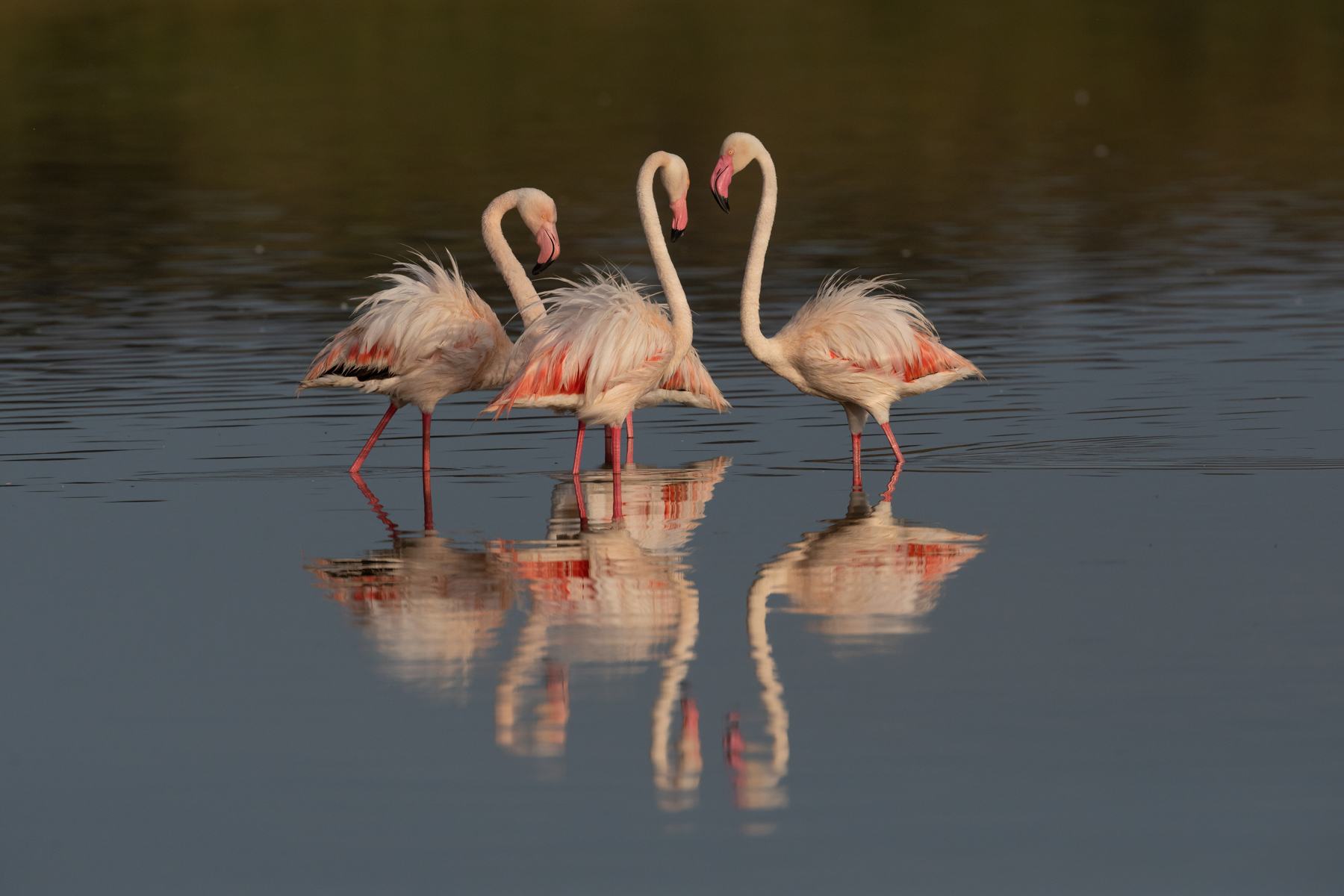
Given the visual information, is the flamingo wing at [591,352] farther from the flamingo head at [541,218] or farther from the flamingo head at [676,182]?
the flamingo head at [541,218]

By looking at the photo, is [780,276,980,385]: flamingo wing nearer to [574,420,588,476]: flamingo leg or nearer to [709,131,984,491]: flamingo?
[709,131,984,491]: flamingo

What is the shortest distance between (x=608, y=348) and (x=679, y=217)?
1.15 meters

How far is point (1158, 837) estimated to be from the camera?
5.89 metres

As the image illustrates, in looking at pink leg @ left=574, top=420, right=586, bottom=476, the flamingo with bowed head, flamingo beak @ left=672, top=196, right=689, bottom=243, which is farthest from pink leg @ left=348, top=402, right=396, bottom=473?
flamingo beak @ left=672, top=196, right=689, bottom=243

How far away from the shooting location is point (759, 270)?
12.6 metres

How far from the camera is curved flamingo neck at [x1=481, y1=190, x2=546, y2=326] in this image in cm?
1288

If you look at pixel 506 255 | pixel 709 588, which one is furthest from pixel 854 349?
pixel 709 588

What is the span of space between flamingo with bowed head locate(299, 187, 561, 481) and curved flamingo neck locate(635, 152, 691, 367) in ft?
2.60

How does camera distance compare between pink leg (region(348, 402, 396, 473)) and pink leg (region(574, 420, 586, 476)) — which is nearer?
pink leg (region(574, 420, 586, 476))

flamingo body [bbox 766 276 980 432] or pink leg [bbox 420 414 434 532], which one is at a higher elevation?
flamingo body [bbox 766 276 980 432]

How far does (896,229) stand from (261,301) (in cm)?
743

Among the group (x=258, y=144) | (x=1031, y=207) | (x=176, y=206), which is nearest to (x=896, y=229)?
(x=1031, y=207)

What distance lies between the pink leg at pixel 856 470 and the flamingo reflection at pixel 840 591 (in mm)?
591

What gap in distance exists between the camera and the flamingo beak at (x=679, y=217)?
11.9 meters
